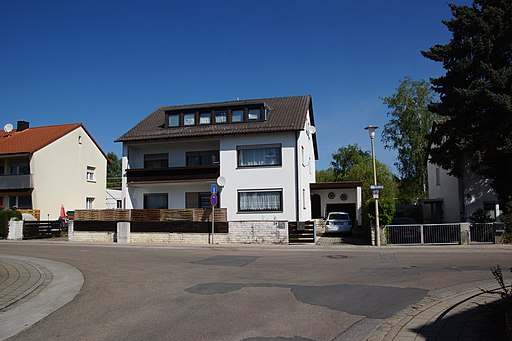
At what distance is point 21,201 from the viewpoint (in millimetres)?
37312

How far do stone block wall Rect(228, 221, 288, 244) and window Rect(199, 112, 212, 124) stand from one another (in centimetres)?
920

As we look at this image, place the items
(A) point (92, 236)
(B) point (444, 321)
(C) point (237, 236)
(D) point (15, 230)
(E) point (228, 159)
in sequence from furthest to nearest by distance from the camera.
Result: (D) point (15, 230) < (E) point (228, 159) < (A) point (92, 236) < (C) point (237, 236) < (B) point (444, 321)

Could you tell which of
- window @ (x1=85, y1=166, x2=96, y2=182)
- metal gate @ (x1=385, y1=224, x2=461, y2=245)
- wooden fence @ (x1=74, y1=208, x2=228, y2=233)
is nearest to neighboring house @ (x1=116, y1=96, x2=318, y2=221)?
wooden fence @ (x1=74, y1=208, x2=228, y2=233)

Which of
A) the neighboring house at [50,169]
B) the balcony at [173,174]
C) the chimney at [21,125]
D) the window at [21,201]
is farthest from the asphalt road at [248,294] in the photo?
the chimney at [21,125]

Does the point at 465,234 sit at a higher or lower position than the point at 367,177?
lower

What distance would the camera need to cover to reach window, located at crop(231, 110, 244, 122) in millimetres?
30263

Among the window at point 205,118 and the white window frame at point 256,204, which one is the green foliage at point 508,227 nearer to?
the white window frame at point 256,204

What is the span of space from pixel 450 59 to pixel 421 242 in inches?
372

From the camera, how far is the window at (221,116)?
3053 cm

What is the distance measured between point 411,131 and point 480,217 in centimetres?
2201

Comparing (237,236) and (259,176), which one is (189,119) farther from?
(237,236)

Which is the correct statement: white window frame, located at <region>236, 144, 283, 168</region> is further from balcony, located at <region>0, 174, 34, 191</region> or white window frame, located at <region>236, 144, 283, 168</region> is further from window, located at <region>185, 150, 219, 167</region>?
balcony, located at <region>0, 174, 34, 191</region>

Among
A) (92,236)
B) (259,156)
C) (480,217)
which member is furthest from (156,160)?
(480,217)

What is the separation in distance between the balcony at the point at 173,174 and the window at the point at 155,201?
1.58 metres
